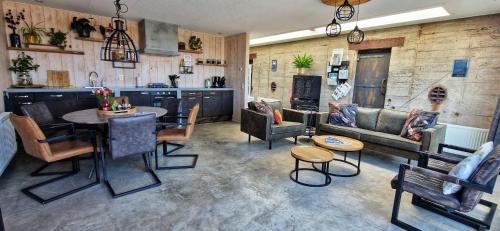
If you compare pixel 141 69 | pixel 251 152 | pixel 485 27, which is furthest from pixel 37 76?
pixel 485 27

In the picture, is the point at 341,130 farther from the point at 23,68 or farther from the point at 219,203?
the point at 23,68

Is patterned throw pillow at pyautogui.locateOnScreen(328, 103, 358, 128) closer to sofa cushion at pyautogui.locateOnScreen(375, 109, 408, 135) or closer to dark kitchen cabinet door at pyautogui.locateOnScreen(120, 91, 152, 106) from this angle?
sofa cushion at pyautogui.locateOnScreen(375, 109, 408, 135)

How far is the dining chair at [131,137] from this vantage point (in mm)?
2400

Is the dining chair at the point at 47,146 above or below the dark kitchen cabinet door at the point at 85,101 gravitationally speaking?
below

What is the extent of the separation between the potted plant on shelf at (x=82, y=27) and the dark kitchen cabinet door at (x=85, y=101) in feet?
3.91

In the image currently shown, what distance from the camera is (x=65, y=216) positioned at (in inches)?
81.8

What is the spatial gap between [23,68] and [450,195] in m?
6.11

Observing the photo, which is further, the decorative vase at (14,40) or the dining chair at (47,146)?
the decorative vase at (14,40)

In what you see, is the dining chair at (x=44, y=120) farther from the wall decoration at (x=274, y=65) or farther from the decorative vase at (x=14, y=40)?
the wall decoration at (x=274, y=65)

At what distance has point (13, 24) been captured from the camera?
13.4ft

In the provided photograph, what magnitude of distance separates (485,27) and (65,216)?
20.4 feet

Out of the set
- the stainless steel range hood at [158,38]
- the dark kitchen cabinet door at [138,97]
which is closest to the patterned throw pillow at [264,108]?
the dark kitchen cabinet door at [138,97]

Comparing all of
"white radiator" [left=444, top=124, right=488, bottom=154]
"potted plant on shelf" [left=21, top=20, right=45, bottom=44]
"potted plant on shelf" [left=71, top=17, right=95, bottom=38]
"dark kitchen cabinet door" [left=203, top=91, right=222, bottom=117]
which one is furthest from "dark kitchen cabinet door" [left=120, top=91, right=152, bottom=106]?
"white radiator" [left=444, top=124, right=488, bottom=154]

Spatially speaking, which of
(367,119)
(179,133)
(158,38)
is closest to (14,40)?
(158,38)
